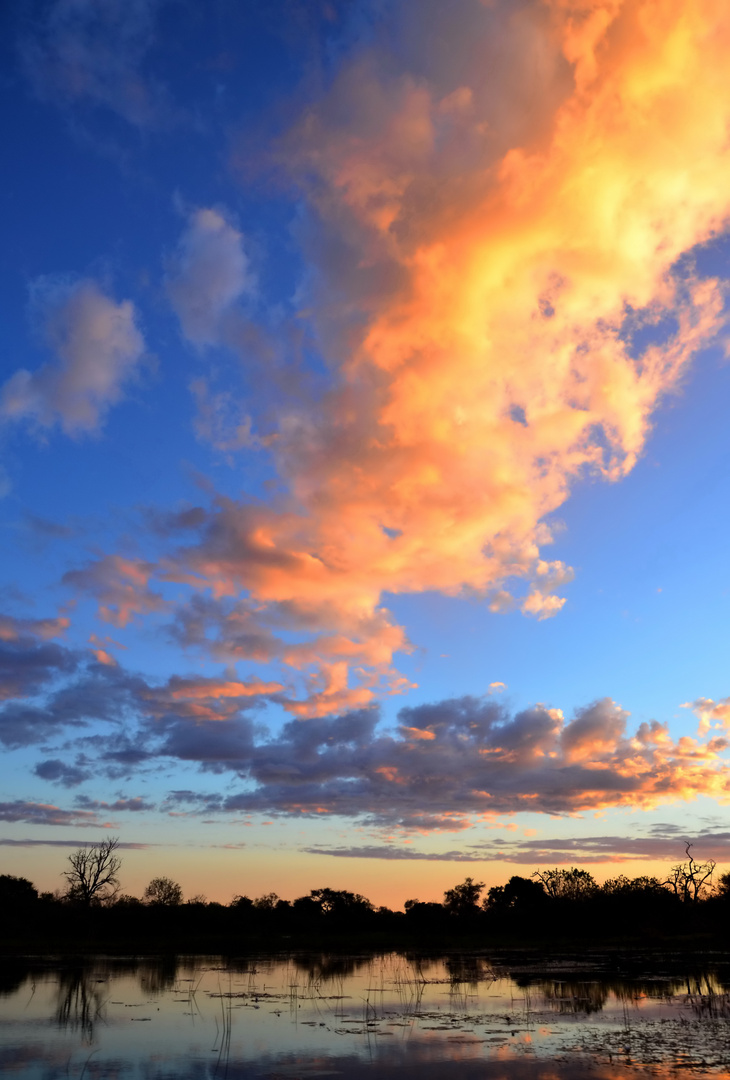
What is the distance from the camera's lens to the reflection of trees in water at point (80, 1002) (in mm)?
26875

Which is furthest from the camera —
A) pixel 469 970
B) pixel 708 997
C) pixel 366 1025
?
pixel 469 970

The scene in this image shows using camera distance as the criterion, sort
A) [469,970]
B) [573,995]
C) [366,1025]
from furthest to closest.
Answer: [469,970] → [573,995] → [366,1025]

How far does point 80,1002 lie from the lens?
33312 millimetres

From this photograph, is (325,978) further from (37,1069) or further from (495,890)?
(495,890)

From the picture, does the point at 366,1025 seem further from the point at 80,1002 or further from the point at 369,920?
the point at 369,920

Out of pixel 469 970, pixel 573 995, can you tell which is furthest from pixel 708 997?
pixel 469 970

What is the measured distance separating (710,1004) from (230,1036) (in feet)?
70.9

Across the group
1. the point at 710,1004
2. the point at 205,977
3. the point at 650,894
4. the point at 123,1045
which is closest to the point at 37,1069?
the point at 123,1045

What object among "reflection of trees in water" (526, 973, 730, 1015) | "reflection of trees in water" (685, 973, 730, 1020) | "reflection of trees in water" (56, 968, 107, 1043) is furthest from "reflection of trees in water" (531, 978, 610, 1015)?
"reflection of trees in water" (56, 968, 107, 1043)

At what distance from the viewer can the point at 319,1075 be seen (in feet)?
61.1

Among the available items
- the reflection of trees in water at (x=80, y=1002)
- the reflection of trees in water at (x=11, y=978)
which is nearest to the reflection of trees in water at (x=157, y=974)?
the reflection of trees in water at (x=80, y=1002)

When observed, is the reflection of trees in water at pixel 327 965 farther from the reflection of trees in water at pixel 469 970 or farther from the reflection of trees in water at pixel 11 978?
the reflection of trees in water at pixel 11 978

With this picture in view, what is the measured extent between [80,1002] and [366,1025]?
14935 mm

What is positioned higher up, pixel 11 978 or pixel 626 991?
pixel 626 991
